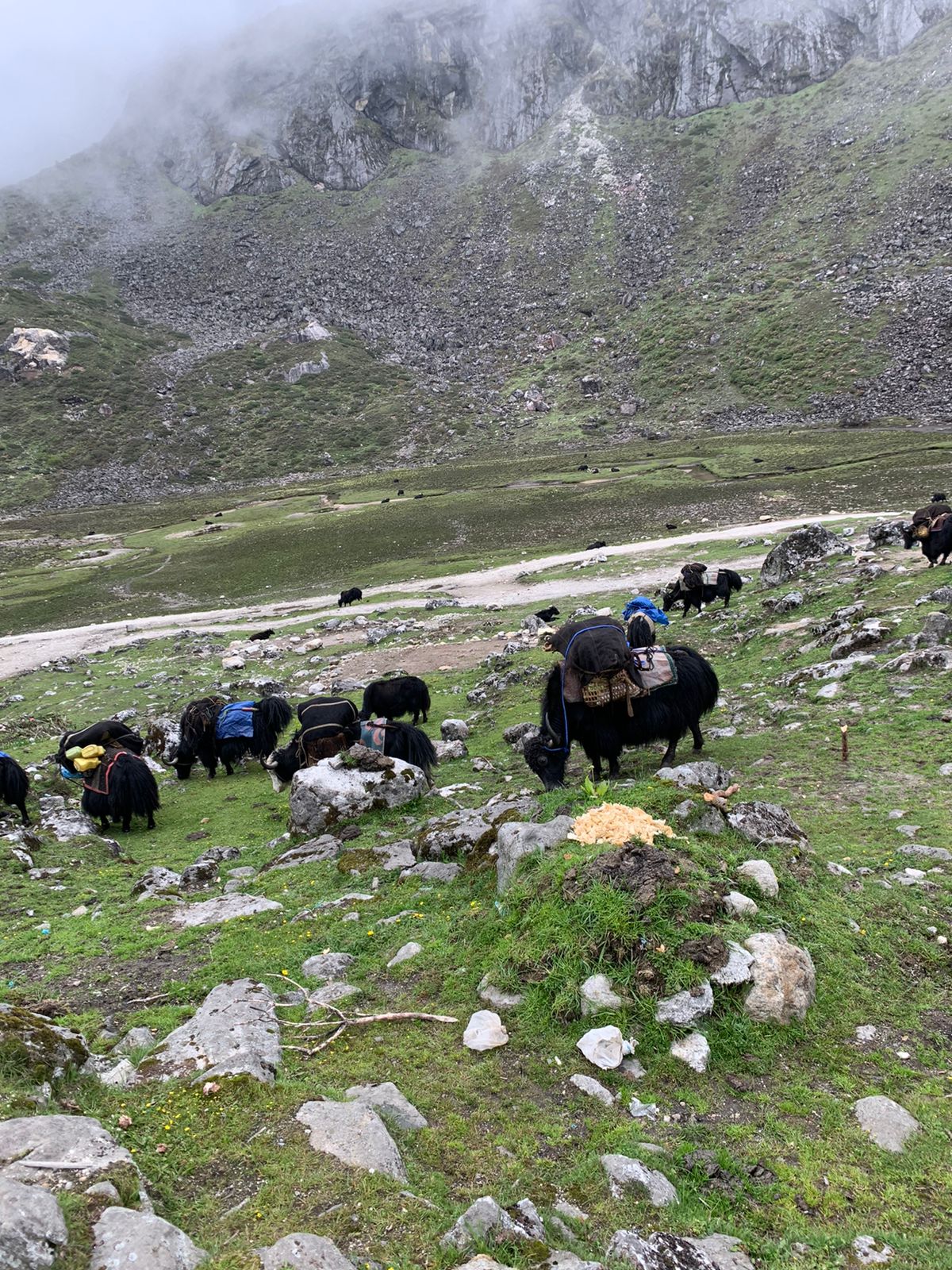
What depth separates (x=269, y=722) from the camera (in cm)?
1271

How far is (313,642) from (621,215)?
109 metres

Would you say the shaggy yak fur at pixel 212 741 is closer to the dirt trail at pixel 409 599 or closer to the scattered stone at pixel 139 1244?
the scattered stone at pixel 139 1244

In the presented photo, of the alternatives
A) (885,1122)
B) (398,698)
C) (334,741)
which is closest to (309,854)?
(334,741)

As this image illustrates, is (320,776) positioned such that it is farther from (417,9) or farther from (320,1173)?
(417,9)

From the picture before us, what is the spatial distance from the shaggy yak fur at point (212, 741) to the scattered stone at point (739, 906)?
9510 millimetres

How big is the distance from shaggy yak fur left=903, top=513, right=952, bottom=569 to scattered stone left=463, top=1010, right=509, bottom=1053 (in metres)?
12.9

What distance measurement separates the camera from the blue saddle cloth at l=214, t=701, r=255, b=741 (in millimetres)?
12281

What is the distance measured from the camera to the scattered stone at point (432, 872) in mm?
6332

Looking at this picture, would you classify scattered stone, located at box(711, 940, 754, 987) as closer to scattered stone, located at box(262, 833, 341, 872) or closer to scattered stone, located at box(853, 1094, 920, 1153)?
scattered stone, located at box(853, 1094, 920, 1153)

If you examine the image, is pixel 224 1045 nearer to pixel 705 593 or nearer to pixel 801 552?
pixel 705 593

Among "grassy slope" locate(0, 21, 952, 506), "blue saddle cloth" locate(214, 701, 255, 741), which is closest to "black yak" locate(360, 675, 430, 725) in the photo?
"blue saddle cloth" locate(214, 701, 255, 741)

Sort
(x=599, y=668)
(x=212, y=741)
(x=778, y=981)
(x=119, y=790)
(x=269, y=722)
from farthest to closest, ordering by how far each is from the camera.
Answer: (x=269, y=722)
(x=212, y=741)
(x=119, y=790)
(x=599, y=668)
(x=778, y=981)

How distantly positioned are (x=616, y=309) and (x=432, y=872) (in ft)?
329

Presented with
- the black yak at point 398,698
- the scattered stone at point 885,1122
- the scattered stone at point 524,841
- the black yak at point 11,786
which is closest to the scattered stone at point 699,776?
the scattered stone at point 524,841
